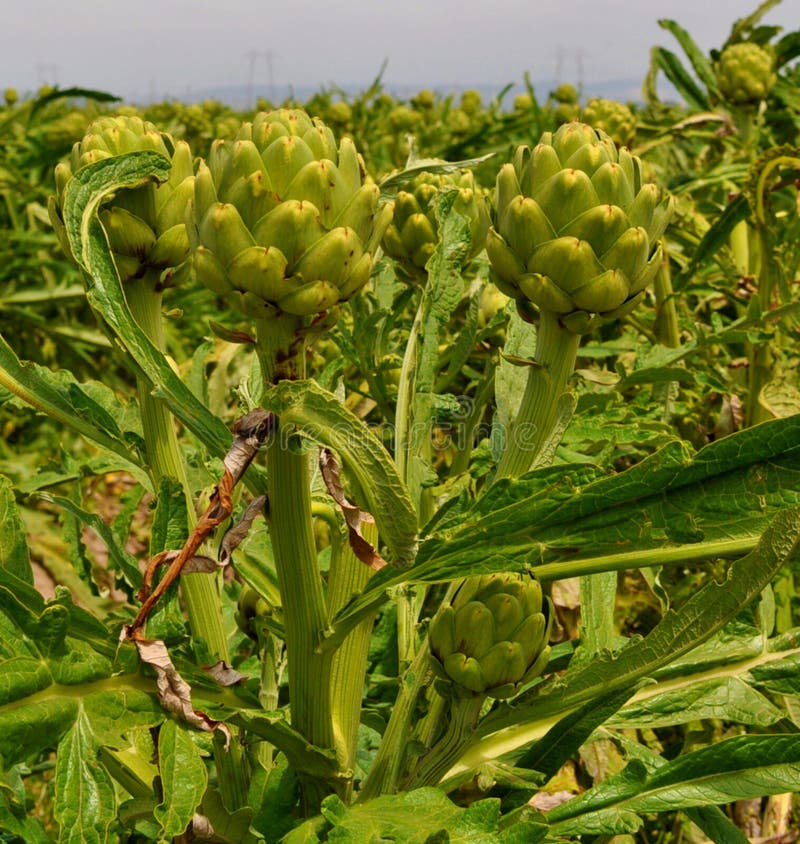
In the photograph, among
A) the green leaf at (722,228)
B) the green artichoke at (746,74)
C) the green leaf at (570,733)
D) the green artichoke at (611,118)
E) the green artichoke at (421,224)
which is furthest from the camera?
the green artichoke at (746,74)

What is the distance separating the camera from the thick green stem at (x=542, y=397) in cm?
60

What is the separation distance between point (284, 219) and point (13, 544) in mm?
254

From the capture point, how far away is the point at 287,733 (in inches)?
21.2

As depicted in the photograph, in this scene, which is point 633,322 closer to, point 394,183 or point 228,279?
point 394,183

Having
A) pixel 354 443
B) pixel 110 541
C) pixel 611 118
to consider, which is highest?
pixel 611 118

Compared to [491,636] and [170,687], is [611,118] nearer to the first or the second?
[491,636]

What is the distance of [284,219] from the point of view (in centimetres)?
46

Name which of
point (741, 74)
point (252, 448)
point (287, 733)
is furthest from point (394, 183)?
point (741, 74)

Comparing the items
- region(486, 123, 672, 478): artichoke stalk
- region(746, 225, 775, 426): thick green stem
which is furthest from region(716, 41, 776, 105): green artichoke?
region(486, 123, 672, 478): artichoke stalk

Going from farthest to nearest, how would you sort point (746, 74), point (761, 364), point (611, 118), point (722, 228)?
point (746, 74)
point (611, 118)
point (761, 364)
point (722, 228)

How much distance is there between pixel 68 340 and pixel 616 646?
2050 mm

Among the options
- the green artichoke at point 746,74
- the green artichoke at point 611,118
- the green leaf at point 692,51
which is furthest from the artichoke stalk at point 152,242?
the green leaf at point 692,51

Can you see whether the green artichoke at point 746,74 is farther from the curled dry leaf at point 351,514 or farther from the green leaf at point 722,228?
the curled dry leaf at point 351,514

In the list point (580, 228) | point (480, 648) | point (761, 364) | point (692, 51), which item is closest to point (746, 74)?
point (692, 51)
